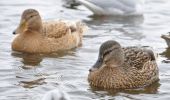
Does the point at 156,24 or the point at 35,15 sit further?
the point at 156,24

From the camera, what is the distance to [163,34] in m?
14.4

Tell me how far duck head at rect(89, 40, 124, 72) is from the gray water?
45 centimetres

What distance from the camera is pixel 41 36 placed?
1384cm

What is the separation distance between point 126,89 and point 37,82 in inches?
58.8

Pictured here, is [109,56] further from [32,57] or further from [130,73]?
[32,57]

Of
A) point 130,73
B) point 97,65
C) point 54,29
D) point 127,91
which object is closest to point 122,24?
point 54,29

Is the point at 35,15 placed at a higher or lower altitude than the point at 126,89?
higher

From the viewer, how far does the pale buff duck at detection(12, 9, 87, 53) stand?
534 inches

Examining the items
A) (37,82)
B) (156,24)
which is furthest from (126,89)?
(156,24)

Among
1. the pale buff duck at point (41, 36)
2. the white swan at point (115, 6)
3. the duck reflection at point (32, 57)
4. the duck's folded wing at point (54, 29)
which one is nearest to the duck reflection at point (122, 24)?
the white swan at point (115, 6)

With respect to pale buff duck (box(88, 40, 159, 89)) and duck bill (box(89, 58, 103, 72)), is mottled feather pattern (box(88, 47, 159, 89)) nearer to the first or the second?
pale buff duck (box(88, 40, 159, 89))

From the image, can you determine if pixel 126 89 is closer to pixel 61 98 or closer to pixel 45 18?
pixel 61 98

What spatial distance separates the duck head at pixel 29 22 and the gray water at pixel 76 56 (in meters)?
0.49

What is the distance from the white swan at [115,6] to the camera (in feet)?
55.2
